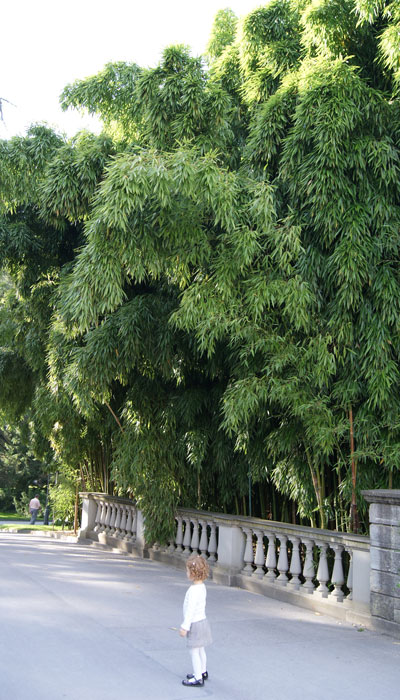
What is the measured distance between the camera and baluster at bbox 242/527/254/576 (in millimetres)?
7648

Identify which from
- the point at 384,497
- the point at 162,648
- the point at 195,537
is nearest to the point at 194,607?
the point at 162,648

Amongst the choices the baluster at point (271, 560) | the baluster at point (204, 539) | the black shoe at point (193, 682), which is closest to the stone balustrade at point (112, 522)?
the baluster at point (204, 539)

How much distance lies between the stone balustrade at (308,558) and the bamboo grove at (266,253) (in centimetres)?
39

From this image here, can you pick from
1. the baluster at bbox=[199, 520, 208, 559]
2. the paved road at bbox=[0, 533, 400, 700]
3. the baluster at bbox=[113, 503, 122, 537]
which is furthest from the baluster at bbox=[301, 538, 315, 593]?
the baluster at bbox=[113, 503, 122, 537]

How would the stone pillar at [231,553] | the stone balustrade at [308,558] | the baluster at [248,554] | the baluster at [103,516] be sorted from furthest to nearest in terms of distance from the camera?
the baluster at [103,516] < the stone pillar at [231,553] < the baluster at [248,554] < the stone balustrade at [308,558]

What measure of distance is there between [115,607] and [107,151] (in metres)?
5.36

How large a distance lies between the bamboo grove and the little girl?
2.43 meters

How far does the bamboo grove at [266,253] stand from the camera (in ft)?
20.7

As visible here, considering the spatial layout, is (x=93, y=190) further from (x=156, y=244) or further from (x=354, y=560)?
(x=354, y=560)

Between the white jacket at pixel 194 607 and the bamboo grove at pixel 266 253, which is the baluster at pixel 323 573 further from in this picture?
the white jacket at pixel 194 607

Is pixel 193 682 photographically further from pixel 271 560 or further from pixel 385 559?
pixel 271 560

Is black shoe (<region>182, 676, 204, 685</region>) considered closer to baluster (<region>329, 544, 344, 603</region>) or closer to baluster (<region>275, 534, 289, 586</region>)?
baluster (<region>329, 544, 344, 603</region>)

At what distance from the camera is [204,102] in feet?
24.4

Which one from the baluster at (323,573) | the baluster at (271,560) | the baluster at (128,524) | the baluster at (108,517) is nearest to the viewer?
the baluster at (323,573)
